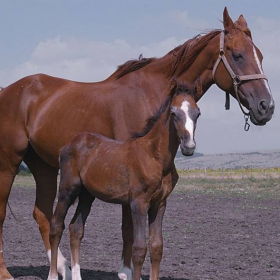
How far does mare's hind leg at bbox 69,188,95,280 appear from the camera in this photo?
640cm

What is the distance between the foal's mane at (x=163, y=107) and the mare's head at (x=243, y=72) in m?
0.72

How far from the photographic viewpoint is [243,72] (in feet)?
20.4

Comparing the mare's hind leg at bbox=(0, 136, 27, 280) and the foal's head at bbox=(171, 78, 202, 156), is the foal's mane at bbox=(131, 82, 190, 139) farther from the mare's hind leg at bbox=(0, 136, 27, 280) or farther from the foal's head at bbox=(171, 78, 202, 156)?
the mare's hind leg at bbox=(0, 136, 27, 280)

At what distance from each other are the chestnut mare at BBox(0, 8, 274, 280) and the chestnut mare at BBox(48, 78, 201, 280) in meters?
0.24

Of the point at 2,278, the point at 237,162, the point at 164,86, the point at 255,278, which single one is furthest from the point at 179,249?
the point at 237,162

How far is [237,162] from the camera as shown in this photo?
75250mm

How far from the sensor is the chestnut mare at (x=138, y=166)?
5602 mm

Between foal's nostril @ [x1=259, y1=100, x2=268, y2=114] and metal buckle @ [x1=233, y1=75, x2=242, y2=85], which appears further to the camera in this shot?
metal buckle @ [x1=233, y1=75, x2=242, y2=85]

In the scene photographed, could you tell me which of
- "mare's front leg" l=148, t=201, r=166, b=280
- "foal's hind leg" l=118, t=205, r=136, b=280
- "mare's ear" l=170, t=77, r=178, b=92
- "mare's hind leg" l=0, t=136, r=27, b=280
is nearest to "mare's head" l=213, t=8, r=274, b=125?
"mare's ear" l=170, t=77, r=178, b=92

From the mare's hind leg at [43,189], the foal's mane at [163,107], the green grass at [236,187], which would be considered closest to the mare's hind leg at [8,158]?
the mare's hind leg at [43,189]

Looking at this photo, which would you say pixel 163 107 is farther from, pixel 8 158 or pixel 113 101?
pixel 8 158

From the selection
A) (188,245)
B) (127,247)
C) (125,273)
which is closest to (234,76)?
(127,247)

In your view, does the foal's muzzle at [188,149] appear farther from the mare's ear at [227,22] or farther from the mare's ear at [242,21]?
the mare's ear at [242,21]

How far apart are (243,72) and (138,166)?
1364mm
